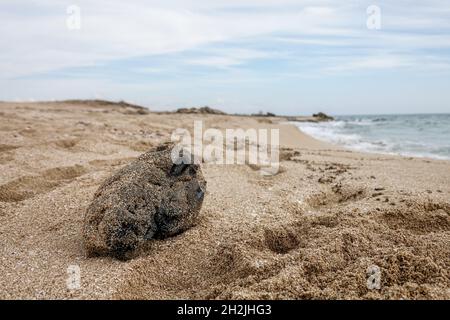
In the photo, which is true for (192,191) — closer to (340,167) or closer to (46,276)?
(46,276)

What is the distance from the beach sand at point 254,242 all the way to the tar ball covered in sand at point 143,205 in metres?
0.12

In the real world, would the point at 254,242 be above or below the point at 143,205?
below

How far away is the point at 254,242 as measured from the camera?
348 centimetres

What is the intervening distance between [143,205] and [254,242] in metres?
0.92

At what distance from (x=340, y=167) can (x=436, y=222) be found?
3.17 metres

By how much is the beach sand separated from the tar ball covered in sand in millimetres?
118

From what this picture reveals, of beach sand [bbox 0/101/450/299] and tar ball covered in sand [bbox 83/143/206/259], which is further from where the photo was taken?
tar ball covered in sand [bbox 83/143/206/259]

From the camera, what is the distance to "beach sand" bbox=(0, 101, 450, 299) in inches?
112

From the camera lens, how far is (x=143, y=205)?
11.4 feet

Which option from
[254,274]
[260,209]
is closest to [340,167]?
[260,209]

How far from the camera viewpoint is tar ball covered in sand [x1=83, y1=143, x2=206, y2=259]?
328 centimetres

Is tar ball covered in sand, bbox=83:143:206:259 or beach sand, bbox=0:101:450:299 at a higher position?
tar ball covered in sand, bbox=83:143:206:259

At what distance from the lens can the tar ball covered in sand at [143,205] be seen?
3279mm
